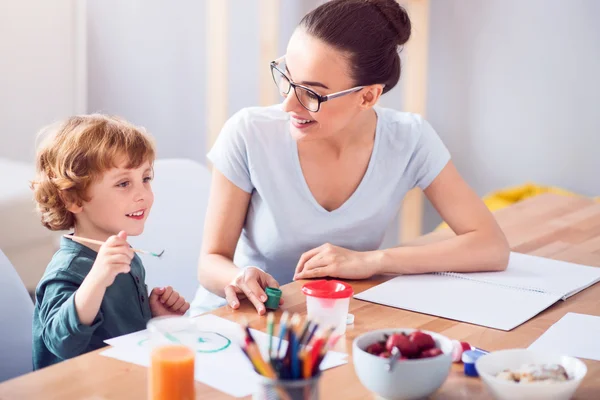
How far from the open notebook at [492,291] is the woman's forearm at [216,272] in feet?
0.92

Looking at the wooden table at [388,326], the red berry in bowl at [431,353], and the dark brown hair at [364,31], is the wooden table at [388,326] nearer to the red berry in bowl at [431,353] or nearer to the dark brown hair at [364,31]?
the red berry in bowl at [431,353]

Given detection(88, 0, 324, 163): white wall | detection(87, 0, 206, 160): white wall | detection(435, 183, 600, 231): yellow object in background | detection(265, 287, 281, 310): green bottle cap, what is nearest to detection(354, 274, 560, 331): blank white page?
detection(265, 287, 281, 310): green bottle cap

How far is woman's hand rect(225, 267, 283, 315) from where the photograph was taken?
1.51m

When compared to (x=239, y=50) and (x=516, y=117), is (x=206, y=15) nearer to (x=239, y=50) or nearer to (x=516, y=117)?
(x=239, y=50)

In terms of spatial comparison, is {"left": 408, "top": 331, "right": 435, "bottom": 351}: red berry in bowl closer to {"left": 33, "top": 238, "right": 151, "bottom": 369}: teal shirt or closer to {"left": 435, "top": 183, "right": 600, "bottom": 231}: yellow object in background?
{"left": 33, "top": 238, "right": 151, "bottom": 369}: teal shirt

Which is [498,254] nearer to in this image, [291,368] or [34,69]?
[291,368]

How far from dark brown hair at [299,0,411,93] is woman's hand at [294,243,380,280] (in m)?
0.38

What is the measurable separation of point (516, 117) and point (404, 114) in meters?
1.79

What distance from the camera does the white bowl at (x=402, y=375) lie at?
108cm

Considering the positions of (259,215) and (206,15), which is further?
(206,15)

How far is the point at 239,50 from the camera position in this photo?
4.09m

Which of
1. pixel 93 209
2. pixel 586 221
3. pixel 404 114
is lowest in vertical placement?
pixel 586 221

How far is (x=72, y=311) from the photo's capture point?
1.37m

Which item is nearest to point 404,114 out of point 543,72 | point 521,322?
point 521,322
